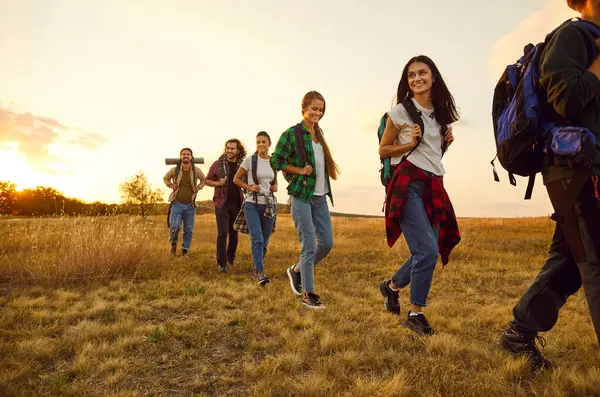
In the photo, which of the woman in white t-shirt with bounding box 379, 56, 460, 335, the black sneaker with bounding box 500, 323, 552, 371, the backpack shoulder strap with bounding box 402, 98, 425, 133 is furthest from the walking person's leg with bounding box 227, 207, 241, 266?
the black sneaker with bounding box 500, 323, 552, 371

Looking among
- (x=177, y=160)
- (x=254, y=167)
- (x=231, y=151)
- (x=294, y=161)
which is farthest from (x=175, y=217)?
(x=294, y=161)

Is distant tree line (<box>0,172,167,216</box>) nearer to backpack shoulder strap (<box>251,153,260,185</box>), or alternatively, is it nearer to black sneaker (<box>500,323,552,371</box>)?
backpack shoulder strap (<box>251,153,260,185</box>)

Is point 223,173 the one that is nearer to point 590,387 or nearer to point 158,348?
point 158,348

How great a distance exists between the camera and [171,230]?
9.74 m

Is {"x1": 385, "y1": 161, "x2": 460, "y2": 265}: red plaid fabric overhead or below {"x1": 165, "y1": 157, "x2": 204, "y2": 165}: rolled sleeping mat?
below

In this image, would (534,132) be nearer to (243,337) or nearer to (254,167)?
(243,337)

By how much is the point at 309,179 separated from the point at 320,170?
23cm

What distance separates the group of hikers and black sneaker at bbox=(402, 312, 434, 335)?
0.01m

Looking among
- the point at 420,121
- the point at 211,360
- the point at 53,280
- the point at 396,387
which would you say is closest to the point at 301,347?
the point at 211,360

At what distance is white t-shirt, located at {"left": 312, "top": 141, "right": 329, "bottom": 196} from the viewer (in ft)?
16.2

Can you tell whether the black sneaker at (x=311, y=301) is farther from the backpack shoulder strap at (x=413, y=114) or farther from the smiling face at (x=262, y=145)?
the smiling face at (x=262, y=145)

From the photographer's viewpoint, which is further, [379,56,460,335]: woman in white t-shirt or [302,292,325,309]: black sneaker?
[302,292,325,309]: black sneaker

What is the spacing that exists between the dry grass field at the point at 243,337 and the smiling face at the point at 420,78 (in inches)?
87.9

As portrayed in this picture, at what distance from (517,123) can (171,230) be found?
338 inches
